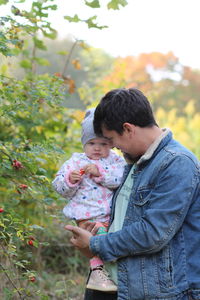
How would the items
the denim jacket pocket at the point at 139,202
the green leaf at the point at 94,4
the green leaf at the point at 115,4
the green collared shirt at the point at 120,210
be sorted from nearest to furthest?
→ the denim jacket pocket at the point at 139,202
the green collared shirt at the point at 120,210
the green leaf at the point at 115,4
the green leaf at the point at 94,4

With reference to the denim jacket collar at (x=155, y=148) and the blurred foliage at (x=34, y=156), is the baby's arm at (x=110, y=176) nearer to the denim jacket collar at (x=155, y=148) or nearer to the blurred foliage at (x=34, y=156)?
the denim jacket collar at (x=155, y=148)

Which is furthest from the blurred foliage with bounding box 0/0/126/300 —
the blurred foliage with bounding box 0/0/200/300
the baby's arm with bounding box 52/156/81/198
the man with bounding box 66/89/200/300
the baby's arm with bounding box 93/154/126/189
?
the man with bounding box 66/89/200/300

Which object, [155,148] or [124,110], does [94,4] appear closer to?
[124,110]

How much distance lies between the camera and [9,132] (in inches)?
166

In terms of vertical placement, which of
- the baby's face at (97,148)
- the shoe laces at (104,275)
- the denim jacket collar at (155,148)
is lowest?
the shoe laces at (104,275)

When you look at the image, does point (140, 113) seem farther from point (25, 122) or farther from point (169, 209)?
point (25, 122)

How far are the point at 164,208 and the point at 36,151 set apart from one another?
3.23 feet

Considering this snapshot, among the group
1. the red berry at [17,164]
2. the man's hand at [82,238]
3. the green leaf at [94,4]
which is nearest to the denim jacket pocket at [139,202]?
the man's hand at [82,238]

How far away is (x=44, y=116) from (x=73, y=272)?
1.51 metres

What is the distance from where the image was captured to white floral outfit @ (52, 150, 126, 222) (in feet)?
8.12

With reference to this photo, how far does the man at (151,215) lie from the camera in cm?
205

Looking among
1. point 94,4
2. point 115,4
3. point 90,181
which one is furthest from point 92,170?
point 94,4

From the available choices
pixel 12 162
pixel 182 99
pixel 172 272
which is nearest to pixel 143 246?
pixel 172 272

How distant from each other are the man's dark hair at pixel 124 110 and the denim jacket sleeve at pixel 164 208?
0.74 feet
